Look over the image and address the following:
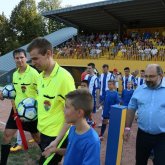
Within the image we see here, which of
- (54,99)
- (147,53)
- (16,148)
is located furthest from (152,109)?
(147,53)

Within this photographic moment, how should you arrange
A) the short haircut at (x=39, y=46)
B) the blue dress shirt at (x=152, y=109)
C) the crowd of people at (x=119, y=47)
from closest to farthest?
the short haircut at (x=39, y=46)
the blue dress shirt at (x=152, y=109)
the crowd of people at (x=119, y=47)

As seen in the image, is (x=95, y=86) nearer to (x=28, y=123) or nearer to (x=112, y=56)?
(x=28, y=123)

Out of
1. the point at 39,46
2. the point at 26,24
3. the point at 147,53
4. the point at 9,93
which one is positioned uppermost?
the point at 26,24

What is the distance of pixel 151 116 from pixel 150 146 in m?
0.41

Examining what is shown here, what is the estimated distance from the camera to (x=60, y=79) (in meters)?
3.72

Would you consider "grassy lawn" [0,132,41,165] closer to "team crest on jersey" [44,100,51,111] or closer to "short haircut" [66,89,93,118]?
"team crest on jersey" [44,100,51,111]

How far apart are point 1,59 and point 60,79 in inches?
1309

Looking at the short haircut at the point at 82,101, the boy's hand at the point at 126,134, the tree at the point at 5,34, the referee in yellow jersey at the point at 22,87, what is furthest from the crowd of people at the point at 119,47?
the tree at the point at 5,34

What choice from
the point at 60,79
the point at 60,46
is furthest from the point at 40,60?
the point at 60,46

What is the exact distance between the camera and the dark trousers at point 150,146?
4320 mm

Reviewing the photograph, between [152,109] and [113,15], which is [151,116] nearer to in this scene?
[152,109]

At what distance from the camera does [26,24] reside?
51594 mm

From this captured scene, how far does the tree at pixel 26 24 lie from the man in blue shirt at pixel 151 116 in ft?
157

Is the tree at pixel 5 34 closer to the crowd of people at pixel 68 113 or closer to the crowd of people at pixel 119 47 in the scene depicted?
the crowd of people at pixel 119 47
